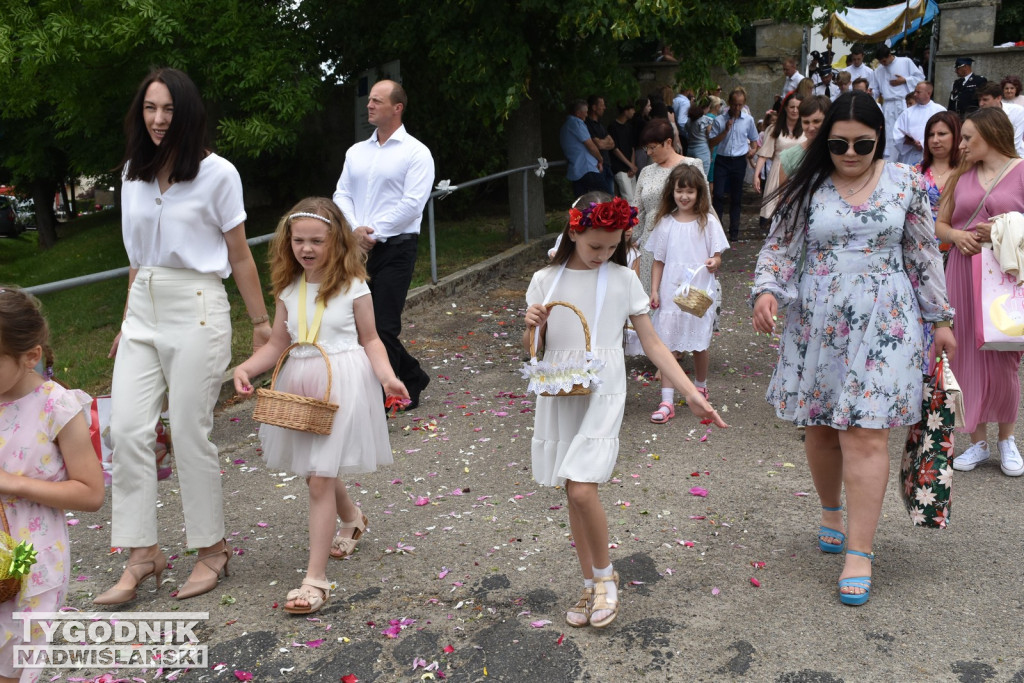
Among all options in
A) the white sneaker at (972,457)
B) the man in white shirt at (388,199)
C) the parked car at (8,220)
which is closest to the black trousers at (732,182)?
the man in white shirt at (388,199)

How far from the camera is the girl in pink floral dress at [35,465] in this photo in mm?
3023

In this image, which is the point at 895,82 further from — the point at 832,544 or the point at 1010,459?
the point at 832,544

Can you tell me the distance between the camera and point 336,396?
14.4 ft

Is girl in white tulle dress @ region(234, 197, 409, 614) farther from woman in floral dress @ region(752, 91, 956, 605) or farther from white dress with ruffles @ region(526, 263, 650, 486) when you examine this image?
woman in floral dress @ region(752, 91, 956, 605)

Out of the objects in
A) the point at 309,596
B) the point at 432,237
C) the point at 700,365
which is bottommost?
the point at 309,596

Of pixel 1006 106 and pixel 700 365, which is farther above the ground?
pixel 1006 106

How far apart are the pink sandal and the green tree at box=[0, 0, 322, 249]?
6.19 m

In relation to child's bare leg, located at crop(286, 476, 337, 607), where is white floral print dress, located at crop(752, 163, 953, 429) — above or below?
above

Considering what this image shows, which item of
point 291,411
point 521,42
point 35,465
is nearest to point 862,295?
point 291,411

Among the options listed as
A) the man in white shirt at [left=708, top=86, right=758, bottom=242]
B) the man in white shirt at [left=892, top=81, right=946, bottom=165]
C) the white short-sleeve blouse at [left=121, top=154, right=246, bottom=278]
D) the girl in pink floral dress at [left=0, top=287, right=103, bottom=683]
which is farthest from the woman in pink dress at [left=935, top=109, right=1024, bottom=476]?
the man in white shirt at [left=708, top=86, right=758, bottom=242]

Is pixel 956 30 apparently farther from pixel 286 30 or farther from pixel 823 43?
pixel 286 30

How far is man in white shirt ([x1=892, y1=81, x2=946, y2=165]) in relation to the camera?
12.9 metres

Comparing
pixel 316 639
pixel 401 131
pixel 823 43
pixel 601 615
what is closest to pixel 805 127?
pixel 401 131

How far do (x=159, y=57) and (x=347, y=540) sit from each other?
801 centimetres
